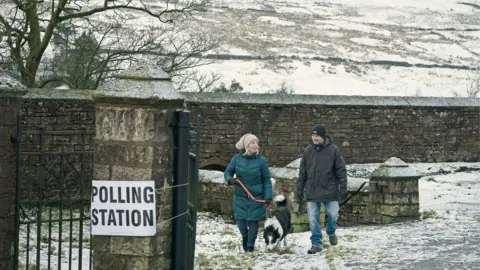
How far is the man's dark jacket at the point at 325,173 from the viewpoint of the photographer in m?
10.4

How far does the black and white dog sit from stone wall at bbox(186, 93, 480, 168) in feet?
21.7

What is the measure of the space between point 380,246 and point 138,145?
15.0 feet

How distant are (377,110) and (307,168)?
886 centimetres

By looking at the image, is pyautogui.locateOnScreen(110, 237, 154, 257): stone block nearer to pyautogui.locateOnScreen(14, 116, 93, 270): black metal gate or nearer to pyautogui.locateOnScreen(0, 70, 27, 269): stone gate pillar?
pyautogui.locateOnScreen(14, 116, 93, 270): black metal gate

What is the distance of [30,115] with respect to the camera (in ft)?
48.6

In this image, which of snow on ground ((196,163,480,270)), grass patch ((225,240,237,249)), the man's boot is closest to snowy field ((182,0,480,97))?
snow on ground ((196,163,480,270))

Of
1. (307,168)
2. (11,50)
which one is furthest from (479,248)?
(11,50)

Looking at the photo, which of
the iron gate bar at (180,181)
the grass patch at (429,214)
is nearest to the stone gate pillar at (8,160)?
the iron gate bar at (180,181)

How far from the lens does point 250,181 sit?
1050 centimetres

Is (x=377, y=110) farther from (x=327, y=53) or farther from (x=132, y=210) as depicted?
(x=327, y=53)

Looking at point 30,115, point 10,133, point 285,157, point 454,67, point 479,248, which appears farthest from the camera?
point 454,67

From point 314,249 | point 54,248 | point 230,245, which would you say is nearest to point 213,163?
point 230,245

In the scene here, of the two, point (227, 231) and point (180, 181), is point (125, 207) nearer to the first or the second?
point (180, 181)

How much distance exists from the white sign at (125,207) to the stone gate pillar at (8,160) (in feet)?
3.19
